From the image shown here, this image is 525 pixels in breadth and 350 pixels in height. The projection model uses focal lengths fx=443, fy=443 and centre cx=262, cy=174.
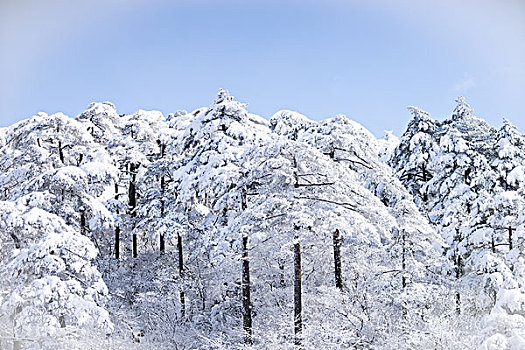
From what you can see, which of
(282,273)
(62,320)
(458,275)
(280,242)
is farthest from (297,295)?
(458,275)

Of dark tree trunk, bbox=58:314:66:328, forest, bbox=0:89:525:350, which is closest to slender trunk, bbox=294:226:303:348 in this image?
forest, bbox=0:89:525:350

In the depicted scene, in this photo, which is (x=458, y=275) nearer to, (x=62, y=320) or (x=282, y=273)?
(x=282, y=273)

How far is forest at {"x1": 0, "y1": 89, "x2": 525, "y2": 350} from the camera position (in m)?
14.5

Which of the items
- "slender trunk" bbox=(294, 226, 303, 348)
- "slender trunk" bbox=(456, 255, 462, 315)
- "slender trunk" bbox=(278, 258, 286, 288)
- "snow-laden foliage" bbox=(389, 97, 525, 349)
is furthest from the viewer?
"slender trunk" bbox=(278, 258, 286, 288)

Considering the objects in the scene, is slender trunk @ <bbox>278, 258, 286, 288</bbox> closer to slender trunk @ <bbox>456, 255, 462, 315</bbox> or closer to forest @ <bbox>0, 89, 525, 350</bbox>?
forest @ <bbox>0, 89, 525, 350</bbox>

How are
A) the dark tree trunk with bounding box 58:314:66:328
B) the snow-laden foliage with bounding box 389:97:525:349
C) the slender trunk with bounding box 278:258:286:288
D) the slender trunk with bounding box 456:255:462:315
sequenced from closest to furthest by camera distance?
the snow-laden foliage with bounding box 389:97:525:349 → the dark tree trunk with bounding box 58:314:66:328 → the slender trunk with bounding box 456:255:462:315 → the slender trunk with bounding box 278:258:286:288

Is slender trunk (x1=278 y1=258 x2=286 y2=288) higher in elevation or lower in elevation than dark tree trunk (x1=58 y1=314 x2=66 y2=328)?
higher

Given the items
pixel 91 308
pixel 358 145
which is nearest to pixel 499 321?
pixel 358 145

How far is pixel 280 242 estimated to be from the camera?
15844 mm

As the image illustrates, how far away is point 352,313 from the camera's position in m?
16.5

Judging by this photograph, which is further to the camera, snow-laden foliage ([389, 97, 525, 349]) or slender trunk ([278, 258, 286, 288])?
slender trunk ([278, 258, 286, 288])

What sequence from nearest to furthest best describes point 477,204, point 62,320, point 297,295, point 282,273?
point 62,320, point 297,295, point 282,273, point 477,204

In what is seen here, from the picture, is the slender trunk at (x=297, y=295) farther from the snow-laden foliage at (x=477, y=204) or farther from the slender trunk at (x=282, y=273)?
the snow-laden foliage at (x=477, y=204)

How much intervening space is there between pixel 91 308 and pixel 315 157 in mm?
9118
